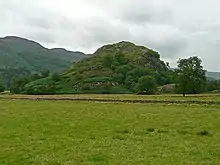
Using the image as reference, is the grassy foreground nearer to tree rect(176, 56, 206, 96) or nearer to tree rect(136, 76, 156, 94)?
tree rect(176, 56, 206, 96)

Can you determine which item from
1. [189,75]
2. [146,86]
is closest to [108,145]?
[189,75]

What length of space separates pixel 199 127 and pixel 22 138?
15.0 metres

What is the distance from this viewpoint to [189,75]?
117 meters

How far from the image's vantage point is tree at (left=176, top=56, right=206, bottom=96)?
116562 mm

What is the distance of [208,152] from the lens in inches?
832

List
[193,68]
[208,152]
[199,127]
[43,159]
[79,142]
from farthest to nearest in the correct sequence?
[193,68] → [199,127] → [79,142] → [208,152] → [43,159]

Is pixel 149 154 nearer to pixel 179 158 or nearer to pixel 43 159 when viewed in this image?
pixel 179 158

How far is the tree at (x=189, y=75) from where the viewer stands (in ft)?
382

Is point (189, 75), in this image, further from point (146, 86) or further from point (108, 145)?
point (108, 145)

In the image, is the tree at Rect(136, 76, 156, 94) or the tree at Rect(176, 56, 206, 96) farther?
the tree at Rect(136, 76, 156, 94)

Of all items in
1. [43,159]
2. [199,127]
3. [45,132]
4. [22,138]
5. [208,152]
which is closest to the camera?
[43,159]

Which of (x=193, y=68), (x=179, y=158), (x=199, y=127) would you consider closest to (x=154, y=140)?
(x=179, y=158)

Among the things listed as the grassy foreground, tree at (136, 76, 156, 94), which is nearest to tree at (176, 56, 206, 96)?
tree at (136, 76, 156, 94)

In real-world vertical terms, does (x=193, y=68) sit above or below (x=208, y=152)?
above
